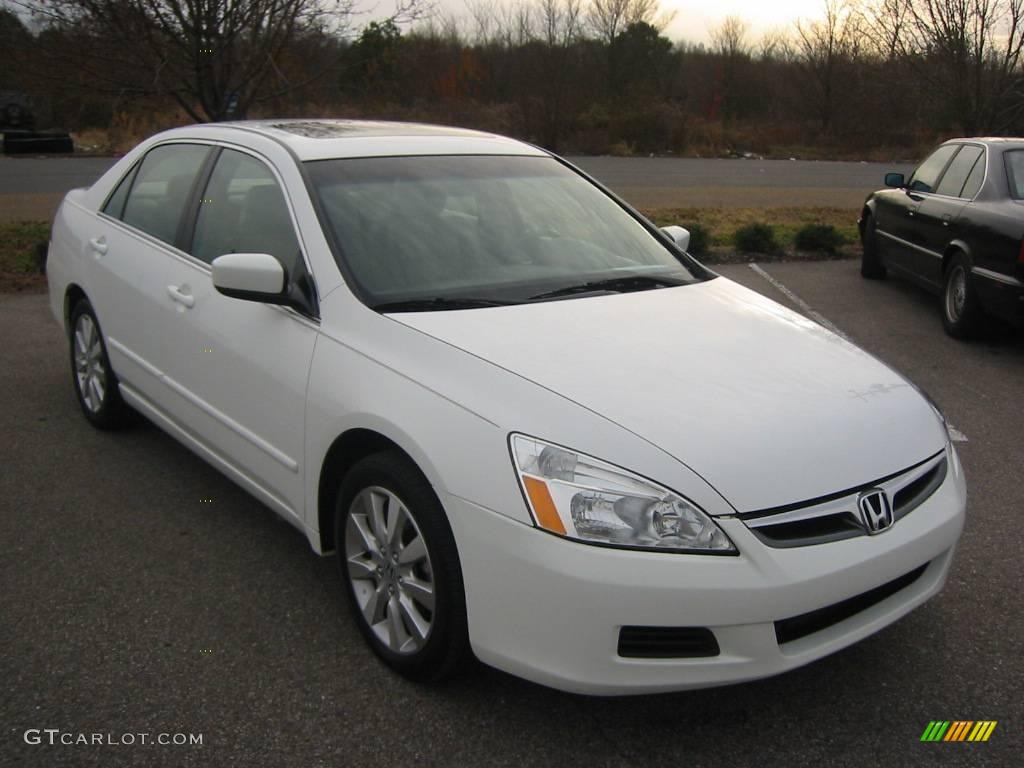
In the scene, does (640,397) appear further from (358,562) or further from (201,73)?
(201,73)

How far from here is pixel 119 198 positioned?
4.89 m

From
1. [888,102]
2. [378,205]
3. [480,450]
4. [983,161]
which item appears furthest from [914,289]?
[888,102]

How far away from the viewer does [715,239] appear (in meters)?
11.3

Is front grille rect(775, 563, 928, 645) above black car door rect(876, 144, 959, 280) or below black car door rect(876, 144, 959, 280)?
below

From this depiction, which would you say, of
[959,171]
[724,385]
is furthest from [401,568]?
[959,171]

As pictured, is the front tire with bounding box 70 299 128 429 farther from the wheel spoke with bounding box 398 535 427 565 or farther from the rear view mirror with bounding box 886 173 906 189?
the rear view mirror with bounding box 886 173 906 189

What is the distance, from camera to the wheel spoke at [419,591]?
2760mm

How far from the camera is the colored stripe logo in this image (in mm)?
2701

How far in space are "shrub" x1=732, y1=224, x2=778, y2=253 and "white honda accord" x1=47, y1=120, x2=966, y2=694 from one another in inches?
271

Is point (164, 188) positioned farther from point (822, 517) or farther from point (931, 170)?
point (931, 170)

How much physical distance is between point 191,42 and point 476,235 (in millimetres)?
5808

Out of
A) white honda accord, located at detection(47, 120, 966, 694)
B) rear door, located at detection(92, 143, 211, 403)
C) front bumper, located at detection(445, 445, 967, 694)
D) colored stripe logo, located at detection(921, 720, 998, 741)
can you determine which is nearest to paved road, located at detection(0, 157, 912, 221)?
rear door, located at detection(92, 143, 211, 403)

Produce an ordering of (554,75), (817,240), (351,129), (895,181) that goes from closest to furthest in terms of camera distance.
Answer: (351,129)
(895,181)
(817,240)
(554,75)

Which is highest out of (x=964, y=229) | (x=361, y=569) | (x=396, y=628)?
(x=964, y=229)
